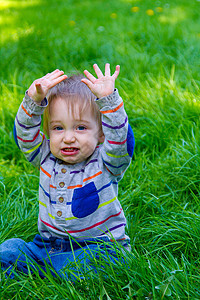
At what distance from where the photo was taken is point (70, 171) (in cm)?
196

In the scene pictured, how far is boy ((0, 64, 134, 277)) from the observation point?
6.09 ft

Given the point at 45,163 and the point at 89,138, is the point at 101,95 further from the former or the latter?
the point at 45,163

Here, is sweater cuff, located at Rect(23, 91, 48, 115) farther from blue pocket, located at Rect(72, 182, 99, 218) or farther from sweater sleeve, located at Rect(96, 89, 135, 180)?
blue pocket, located at Rect(72, 182, 99, 218)

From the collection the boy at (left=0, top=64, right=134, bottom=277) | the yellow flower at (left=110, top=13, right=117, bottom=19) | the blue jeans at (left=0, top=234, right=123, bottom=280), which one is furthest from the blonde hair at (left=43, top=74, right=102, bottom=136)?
the yellow flower at (left=110, top=13, right=117, bottom=19)

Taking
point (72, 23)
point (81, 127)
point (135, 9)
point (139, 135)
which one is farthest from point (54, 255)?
point (135, 9)

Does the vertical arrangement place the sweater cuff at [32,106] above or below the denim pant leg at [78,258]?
above

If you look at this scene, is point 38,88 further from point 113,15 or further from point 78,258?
point 113,15

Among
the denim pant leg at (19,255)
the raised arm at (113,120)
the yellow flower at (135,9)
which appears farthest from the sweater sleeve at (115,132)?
the yellow flower at (135,9)

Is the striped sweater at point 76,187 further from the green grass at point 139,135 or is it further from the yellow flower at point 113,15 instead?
the yellow flower at point 113,15

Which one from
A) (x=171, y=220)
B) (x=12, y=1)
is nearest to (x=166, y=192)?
(x=171, y=220)

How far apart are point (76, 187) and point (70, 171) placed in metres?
0.09

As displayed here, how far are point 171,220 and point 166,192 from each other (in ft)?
1.35

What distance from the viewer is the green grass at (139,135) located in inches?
66.4

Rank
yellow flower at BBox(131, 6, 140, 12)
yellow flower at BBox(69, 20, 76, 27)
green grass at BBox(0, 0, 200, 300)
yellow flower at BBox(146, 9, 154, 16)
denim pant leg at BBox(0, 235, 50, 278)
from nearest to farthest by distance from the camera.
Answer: green grass at BBox(0, 0, 200, 300), denim pant leg at BBox(0, 235, 50, 278), yellow flower at BBox(69, 20, 76, 27), yellow flower at BBox(146, 9, 154, 16), yellow flower at BBox(131, 6, 140, 12)
